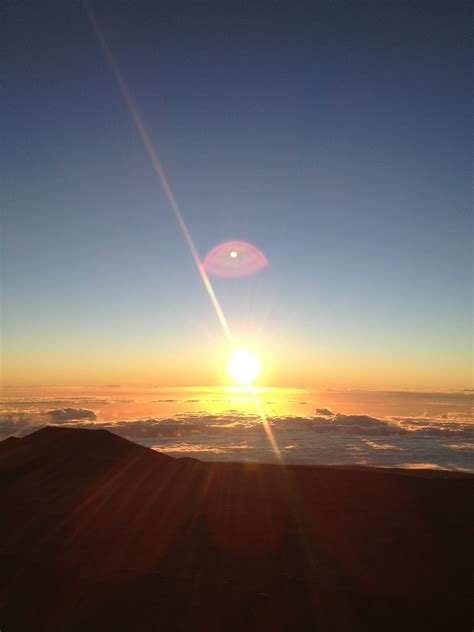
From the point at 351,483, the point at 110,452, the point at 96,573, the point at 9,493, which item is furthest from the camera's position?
the point at 110,452

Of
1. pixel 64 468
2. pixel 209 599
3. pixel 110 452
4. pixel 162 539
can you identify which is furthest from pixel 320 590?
pixel 110 452

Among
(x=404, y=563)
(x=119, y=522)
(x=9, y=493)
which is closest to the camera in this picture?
(x=404, y=563)

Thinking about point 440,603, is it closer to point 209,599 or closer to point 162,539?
point 209,599

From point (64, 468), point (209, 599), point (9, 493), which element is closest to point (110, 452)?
point (64, 468)

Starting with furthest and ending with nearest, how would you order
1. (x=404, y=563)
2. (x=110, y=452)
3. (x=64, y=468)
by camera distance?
(x=110, y=452)
(x=64, y=468)
(x=404, y=563)

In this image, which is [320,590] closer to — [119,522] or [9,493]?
[119,522]

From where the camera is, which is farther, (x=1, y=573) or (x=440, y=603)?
(x=1, y=573)
